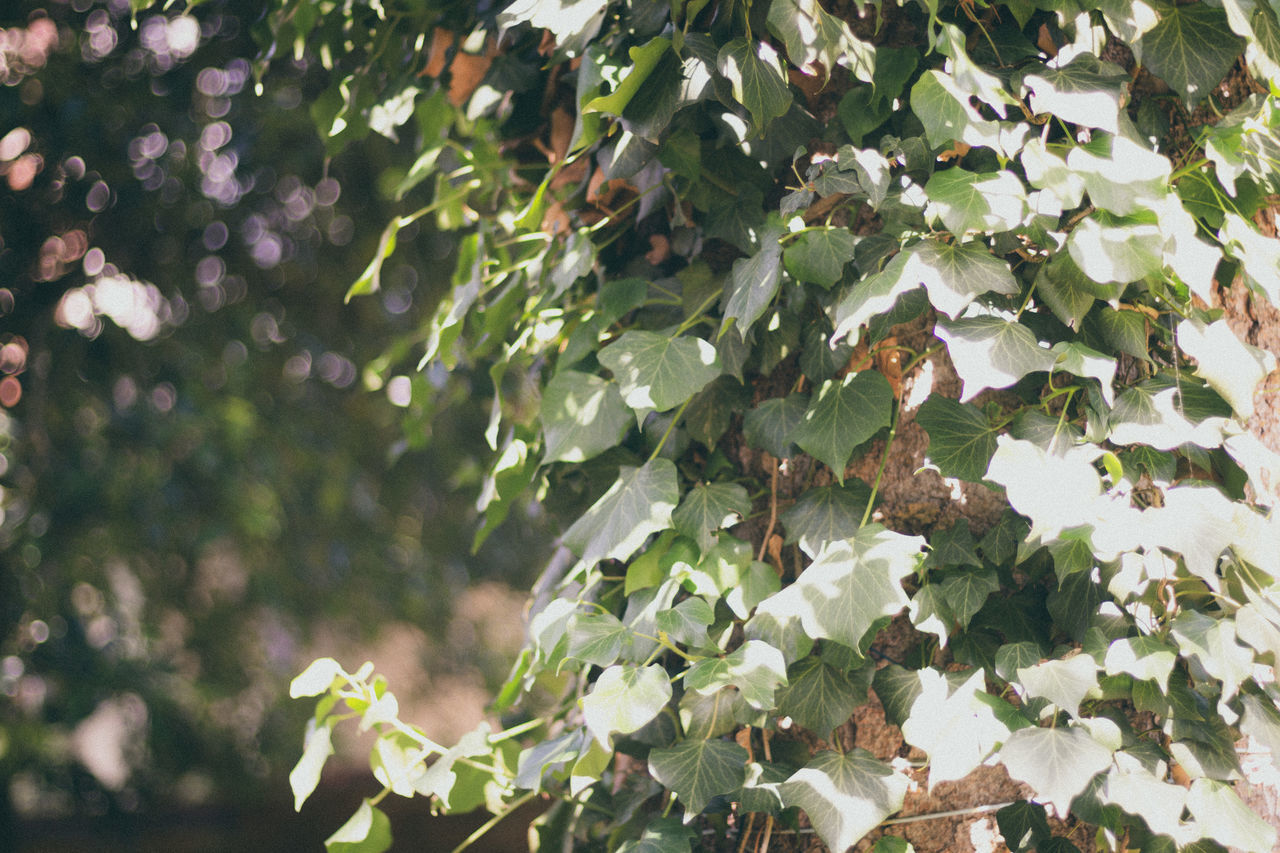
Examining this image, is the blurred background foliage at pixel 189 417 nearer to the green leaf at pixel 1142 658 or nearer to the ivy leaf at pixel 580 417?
the ivy leaf at pixel 580 417

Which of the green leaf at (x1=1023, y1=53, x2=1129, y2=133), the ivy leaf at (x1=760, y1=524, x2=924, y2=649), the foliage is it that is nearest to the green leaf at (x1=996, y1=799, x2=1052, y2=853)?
the foliage

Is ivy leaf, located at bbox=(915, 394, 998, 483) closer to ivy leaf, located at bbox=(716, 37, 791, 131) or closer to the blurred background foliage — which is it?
ivy leaf, located at bbox=(716, 37, 791, 131)

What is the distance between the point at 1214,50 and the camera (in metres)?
0.80

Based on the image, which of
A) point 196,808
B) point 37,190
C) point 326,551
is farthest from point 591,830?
point 196,808

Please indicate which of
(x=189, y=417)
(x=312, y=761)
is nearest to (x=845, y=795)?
(x=312, y=761)

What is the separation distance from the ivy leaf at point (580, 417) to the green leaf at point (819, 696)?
0.93ft

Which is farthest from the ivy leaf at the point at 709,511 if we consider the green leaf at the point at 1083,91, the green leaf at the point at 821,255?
→ the green leaf at the point at 1083,91

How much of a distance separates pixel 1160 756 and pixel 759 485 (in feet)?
1.40

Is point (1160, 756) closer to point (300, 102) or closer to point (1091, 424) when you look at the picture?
Answer: point (1091, 424)

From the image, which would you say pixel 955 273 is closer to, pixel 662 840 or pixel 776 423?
pixel 776 423

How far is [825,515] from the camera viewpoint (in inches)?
33.2

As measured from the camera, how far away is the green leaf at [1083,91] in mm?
716

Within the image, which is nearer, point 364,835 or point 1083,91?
point 1083,91

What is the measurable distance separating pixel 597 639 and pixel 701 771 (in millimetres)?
149
